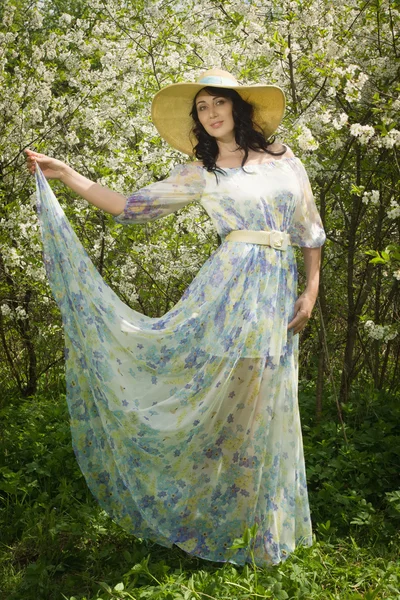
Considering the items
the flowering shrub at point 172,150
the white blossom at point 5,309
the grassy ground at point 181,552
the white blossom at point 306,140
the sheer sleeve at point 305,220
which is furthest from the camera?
the white blossom at point 5,309

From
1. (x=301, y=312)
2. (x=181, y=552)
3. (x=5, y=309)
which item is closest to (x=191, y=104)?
(x=301, y=312)

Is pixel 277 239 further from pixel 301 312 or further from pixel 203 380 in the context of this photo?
pixel 203 380

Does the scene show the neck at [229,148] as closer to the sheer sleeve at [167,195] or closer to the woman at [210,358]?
the woman at [210,358]

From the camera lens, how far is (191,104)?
329cm

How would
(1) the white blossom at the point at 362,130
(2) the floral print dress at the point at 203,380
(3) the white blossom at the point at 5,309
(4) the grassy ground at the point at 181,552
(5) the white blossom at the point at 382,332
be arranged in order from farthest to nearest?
(3) the white blossom at the point at 5,309, (5) the white blossom at the point at 382,332, (1) the white blossom at the point at 362,130, (2) the floral print dress at the point at 203,380, (4) the grassy ground at the point at 181,552

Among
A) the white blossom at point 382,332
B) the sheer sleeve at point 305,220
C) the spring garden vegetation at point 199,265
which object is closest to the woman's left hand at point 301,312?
the sheer sleeve at point 305,220

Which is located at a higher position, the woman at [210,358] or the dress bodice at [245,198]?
the dress bodice at [245,198]

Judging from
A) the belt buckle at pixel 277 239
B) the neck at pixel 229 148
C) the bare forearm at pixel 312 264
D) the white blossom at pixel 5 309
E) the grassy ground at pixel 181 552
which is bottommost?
the grassy ground at pixel 181 552

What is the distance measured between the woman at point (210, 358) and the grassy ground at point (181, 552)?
6.0 inches

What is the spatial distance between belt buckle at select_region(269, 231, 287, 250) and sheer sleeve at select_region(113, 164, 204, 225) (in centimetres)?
35

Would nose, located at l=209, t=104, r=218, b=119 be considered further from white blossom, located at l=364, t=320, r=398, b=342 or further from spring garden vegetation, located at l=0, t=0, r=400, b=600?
white blossom, located at l=364, t=320, r=398, b=342

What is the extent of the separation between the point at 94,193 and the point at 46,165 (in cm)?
23

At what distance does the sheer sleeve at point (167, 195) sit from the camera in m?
3.11

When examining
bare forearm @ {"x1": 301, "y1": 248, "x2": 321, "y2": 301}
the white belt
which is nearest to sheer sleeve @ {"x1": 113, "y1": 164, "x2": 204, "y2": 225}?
the white belt
